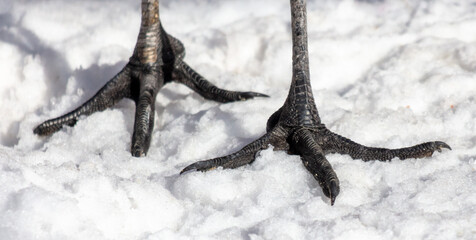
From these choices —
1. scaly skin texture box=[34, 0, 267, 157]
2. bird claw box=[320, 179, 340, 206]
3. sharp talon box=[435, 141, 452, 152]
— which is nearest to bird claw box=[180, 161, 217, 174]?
bird claw box=[320, 179, 340, 206]

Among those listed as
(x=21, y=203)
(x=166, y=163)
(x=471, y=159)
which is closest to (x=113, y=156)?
(x=166, y=163)

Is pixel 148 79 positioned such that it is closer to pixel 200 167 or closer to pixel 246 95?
pixel 246 95

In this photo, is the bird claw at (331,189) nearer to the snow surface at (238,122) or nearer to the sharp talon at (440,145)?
the snow surface at (238,122)

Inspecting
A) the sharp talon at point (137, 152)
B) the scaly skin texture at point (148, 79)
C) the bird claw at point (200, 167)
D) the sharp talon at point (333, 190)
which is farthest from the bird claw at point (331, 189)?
the scaly skin texture at point (148, 79)

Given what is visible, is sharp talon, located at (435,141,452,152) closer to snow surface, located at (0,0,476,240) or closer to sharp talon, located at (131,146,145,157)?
snow surface, located at (0,0,476,240)

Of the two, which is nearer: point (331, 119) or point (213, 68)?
point (331, 119)

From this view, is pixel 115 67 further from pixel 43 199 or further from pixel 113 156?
pixel 43 199
